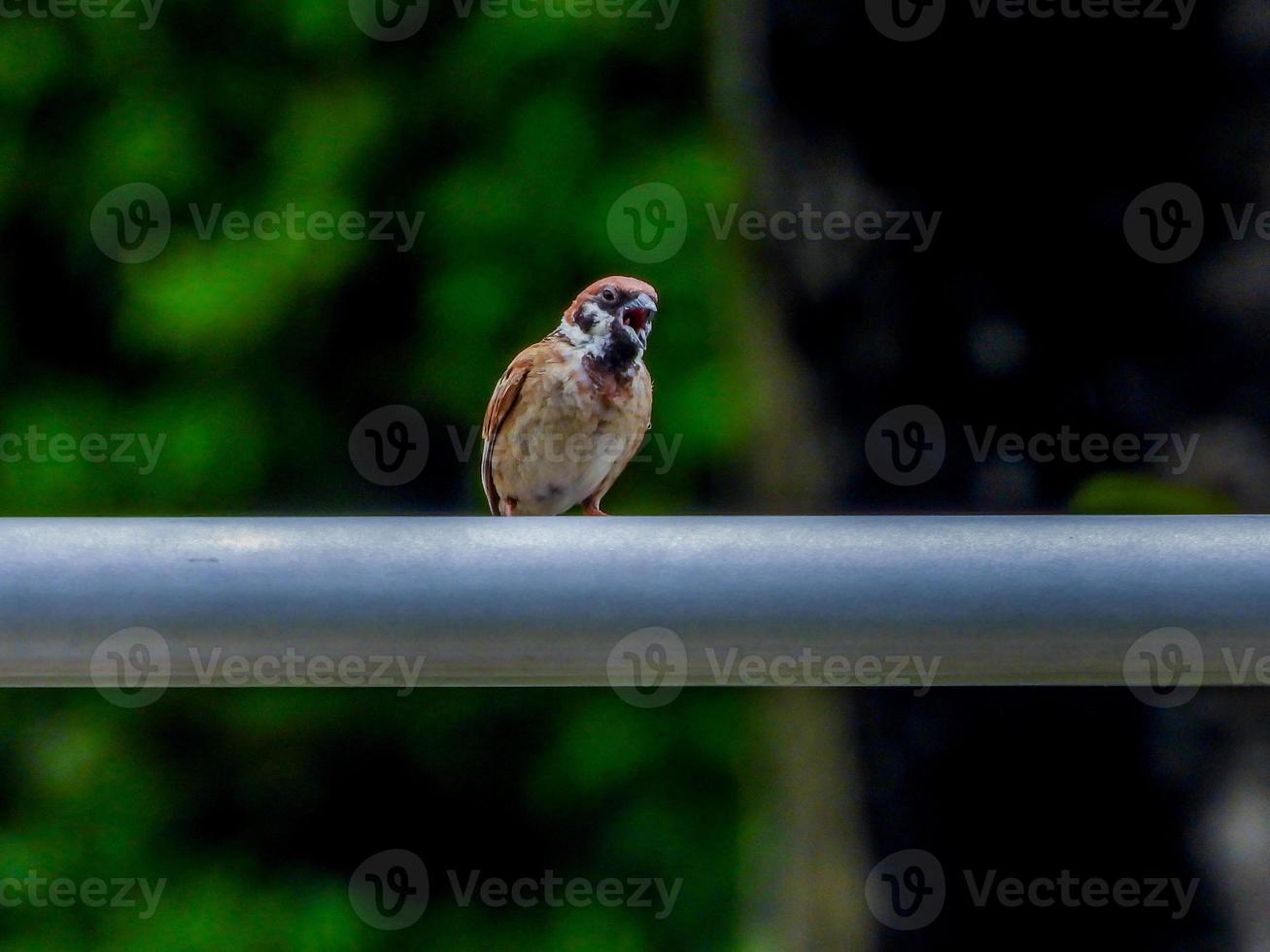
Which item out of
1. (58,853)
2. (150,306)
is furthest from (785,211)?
(58,853)

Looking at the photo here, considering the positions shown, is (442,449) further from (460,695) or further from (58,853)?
(58,853)

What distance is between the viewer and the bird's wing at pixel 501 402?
2.46 meters

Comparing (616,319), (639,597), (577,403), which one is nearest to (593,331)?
(616,319)

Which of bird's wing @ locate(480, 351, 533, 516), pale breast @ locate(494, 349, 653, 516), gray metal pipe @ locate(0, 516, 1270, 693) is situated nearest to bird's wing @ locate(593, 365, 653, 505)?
pale breast @ locate(494, 349, 653, 516)

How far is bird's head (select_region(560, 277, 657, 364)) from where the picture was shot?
2.43 m

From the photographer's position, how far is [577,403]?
239 cm

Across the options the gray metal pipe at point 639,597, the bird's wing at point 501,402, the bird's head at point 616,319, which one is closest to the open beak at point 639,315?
the bird's head at point 616,319

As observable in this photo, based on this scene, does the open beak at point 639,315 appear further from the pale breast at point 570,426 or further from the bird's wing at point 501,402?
the bird's wing at point 501,402

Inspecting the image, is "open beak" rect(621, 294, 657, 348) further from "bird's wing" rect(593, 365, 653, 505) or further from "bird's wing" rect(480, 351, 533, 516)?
"bird's wing" rect(480, 351, 533, 516)

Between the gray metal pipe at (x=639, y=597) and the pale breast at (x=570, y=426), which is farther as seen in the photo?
the pale breast at (x=570, y=426)

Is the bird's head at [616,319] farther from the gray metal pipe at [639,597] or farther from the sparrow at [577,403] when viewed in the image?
the gray metal pipe at [639,597]

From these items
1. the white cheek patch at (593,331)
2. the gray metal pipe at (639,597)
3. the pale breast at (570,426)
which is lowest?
the gray metal pipe at (639,597)

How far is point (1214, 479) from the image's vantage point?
6.85 feet

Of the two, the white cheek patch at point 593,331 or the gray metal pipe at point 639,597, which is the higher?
the white cheek patch at point 593,331
